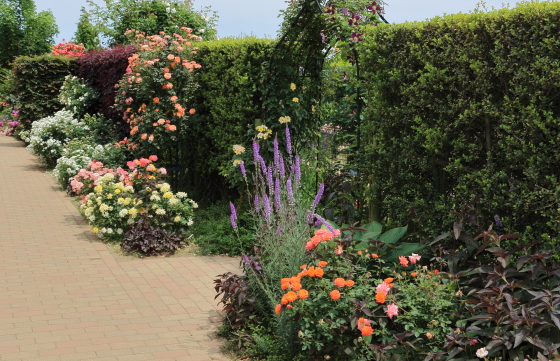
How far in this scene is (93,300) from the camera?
524 cm

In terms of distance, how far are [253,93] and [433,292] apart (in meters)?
4.41

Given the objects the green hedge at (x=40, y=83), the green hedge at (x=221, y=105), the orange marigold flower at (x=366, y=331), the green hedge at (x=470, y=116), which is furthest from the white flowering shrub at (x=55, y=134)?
the orange marigold flower at (x=366, y=331)

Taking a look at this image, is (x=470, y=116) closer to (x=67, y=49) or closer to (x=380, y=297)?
(x=380, y=297)

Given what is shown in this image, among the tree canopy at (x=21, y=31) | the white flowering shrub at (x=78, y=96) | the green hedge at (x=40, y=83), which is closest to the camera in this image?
the white flowering shrub at (x=78, y=96)

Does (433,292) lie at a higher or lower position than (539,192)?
lower

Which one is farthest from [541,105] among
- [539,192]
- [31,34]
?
[31,34]

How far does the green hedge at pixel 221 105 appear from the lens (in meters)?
7.40

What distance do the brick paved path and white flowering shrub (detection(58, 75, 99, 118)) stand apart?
20.1 feet

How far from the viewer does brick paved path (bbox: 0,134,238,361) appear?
167 inches

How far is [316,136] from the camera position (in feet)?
24.4

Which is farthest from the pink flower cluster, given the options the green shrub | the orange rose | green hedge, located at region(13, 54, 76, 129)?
green hedge, located at region(13, 54, 76, 129)

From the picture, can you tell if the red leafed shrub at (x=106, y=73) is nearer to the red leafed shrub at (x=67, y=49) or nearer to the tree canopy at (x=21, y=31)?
the red leafed shrub at (x=67, y=49)

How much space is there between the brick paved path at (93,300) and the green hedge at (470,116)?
1.93 m

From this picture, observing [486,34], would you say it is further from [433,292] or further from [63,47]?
[63,47]
